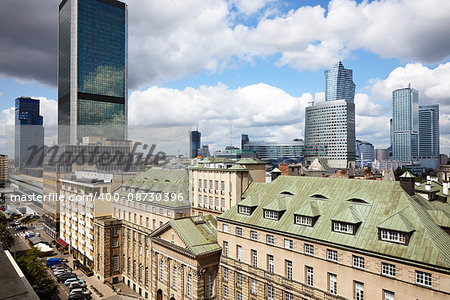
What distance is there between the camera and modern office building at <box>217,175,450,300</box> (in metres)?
29.9

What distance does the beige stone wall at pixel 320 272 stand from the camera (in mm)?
28969

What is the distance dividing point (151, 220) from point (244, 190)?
25853 mm

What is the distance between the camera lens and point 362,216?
→ 3662 cm

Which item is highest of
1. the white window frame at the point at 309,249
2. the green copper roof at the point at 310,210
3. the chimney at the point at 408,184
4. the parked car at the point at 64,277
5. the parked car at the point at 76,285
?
the chimney at the point at 408,184

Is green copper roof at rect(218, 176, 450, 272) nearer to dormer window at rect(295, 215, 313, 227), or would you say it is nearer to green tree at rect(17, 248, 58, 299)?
dormer window at rect(295, 215, 313, 227)

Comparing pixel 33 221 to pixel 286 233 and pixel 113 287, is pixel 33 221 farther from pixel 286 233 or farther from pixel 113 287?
pixel 286 233

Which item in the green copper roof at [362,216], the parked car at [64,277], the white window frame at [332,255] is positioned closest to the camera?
the green copper roof at [362,216]

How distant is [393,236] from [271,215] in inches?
701

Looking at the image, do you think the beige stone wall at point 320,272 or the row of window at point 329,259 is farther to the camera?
the beige stone wall at point 320,272

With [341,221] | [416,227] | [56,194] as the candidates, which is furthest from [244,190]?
[56,194]

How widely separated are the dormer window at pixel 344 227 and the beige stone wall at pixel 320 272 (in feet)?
8.76

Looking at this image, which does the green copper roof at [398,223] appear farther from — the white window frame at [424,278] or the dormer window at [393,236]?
the white window frame at [424,278]

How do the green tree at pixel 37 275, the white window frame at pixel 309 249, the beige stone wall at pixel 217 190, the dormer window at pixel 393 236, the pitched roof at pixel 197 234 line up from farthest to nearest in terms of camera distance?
the beige stone wall at pixel 217 190 → the green tree at pixel 37 275 → the pitched roof at pixel 197 234 → the white window frame at pixel 309 249 → the dormer window at pixel 393 236

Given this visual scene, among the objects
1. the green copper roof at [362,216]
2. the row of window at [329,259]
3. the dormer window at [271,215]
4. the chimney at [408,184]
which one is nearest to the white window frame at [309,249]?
the row of window at [329,259]
